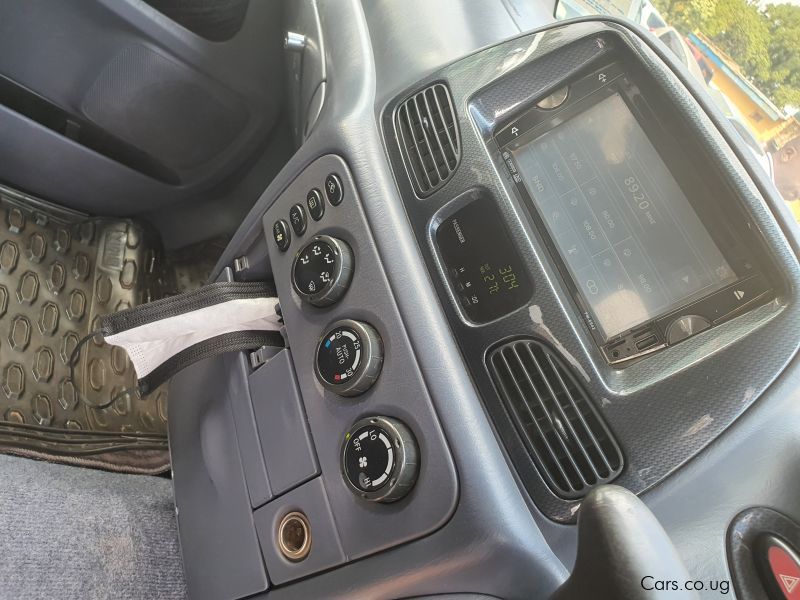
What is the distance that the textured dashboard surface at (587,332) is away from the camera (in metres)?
0.63

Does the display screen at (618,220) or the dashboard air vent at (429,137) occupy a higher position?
the dashboard air vent at (429,137)

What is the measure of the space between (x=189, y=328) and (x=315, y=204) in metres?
0.26

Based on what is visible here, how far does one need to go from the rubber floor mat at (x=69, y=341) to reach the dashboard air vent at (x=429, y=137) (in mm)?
700

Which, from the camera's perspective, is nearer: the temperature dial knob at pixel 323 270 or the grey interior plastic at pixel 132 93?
the temperature dial knob at pixel 323 270

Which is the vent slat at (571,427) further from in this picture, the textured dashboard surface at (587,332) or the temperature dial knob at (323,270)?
the temperature dial knob at (323,270)

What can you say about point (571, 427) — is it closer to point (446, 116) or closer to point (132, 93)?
point (446, 116)

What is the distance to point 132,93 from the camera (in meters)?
1.22

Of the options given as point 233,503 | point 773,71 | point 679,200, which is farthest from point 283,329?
point 773,71

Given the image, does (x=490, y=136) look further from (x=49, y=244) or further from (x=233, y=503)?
(x=49, y=244)

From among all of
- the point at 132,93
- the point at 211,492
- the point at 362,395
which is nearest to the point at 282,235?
the point at 362,395

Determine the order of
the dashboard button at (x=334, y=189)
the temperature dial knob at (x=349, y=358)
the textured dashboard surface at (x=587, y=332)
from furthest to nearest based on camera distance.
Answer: the dashboard button at (x=334, y=189), the temperature dial knob at (x=349, y=358), the textured dashboard surface at (x=587, y=332)

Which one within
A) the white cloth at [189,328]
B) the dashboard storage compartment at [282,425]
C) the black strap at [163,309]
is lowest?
the dashboard storage compartment at [282,425]

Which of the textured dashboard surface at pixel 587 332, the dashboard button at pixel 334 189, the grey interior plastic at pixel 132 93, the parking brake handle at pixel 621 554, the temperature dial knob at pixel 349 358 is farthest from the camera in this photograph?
the grey interior plastic at pixel 132 93

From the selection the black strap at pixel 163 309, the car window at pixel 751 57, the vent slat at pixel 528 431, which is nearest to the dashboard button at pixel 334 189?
the black strap at pixel 163 309
